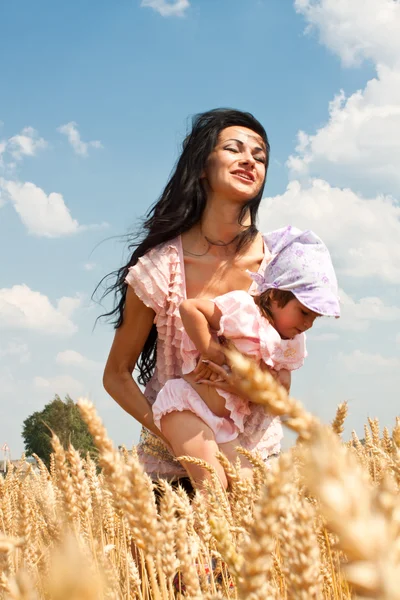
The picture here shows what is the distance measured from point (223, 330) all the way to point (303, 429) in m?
2.81

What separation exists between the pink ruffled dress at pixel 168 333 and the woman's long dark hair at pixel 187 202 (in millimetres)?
170

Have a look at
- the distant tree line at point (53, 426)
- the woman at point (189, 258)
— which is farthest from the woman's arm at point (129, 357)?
the distant tree line at point (53, 426)

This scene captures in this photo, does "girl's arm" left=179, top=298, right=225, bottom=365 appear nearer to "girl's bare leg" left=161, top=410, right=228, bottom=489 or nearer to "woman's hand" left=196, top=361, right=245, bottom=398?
"woman's hand" left=196, top=361, right=245, bottom=398

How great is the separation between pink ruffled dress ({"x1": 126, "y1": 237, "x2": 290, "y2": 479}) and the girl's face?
0.95 ft

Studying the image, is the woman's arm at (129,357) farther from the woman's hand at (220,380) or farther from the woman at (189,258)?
the woman's hand at (220,380)

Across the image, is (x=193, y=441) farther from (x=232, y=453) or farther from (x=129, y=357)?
(x=129, y=357)

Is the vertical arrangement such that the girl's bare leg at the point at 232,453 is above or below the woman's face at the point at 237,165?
below

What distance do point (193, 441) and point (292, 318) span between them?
34.3 inches

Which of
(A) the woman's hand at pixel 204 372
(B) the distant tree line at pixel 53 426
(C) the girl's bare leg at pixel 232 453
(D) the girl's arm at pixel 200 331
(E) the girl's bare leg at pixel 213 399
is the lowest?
(C) the girl's bare leg at pixel 232 453

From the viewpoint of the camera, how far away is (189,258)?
3.85 meters

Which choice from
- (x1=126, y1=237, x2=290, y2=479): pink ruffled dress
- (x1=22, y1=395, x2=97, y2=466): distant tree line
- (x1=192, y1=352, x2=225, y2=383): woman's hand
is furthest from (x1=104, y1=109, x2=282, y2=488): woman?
(x1=22, y1=395, x2=97, y2=466): distant tree line

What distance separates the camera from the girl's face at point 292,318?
341cm

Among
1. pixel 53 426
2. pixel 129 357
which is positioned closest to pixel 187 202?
pixel 129 357

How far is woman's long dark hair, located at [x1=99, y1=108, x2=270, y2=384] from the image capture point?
12.9 ft
